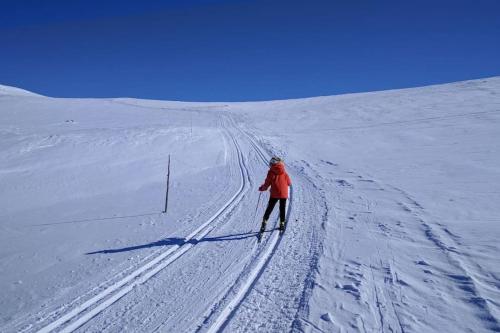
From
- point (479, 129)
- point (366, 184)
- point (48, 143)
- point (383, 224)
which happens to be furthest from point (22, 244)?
point (479, 129)

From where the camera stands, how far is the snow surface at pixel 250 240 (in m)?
4.82

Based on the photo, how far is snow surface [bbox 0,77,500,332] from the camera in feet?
15.8

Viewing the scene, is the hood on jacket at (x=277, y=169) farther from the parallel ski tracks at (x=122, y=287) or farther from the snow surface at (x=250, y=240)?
the parallel ski tracks at (x=122, y=287)

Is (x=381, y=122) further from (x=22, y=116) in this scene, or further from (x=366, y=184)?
(x=22, y=116)

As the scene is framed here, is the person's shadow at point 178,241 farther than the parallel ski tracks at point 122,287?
Yes

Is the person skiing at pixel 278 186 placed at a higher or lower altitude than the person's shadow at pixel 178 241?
higher

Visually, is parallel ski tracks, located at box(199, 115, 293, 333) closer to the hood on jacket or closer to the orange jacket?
the orange jacket

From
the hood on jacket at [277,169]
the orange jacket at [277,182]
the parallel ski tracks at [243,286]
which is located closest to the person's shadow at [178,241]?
the parallel ski tracks at [243,286]

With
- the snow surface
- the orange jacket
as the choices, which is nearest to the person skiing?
the orange jacket

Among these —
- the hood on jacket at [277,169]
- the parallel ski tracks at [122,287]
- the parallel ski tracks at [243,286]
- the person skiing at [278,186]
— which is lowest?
the parallel ski tracks at [122,287]

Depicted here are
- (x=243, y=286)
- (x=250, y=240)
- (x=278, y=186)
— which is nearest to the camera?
(x=243, y=286)

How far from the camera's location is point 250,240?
7621 mm

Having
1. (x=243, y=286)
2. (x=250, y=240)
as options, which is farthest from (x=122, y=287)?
(x=250, y=240)

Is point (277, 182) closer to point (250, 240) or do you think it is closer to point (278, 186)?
point (278, 186)
